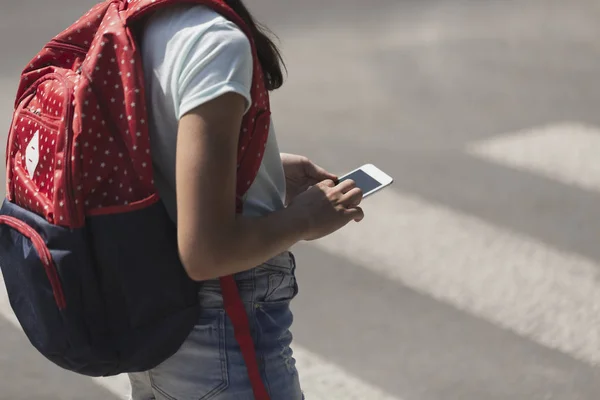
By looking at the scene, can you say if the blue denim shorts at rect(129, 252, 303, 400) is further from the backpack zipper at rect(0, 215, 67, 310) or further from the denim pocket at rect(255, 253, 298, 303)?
Result: the backpack zipper at rect(0, 215, 67, 310)

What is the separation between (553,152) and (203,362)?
9.44 feet

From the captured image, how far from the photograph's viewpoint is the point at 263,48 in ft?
4.91

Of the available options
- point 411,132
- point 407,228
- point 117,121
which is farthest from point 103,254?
point 411,132

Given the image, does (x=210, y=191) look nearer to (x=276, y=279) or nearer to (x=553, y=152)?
(x=276, y=279)

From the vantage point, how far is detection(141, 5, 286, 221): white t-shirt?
125 centimetres

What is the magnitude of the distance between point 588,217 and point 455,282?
27.5 inches

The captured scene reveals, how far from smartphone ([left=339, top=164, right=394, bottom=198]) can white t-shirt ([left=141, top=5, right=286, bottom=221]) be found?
1.13ft

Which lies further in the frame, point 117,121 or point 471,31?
point 471,31

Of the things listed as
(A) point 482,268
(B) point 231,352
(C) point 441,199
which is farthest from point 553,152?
(B) point 231,352

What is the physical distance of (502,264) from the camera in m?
3.25

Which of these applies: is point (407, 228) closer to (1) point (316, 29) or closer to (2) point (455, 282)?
(2) point (455, 282)

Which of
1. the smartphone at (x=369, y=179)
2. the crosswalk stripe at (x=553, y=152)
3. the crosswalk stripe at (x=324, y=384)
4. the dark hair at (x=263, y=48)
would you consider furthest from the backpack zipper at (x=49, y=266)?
the crosswalk stripe at (x=553, y=152)

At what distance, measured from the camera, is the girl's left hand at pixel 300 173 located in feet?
5.67

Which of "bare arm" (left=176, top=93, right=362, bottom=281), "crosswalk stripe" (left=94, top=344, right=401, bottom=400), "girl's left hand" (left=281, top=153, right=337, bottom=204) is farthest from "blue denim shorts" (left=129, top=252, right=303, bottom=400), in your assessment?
"crosswalk stripe" (left=94, top=344, right=401, bottom=400)
